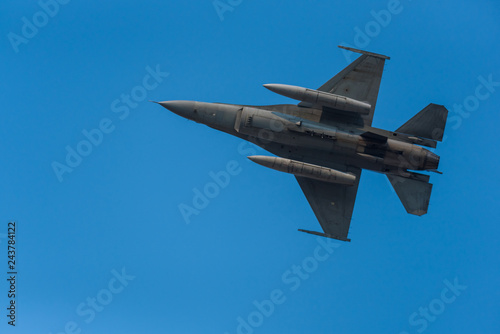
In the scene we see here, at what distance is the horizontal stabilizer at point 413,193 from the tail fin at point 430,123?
7.83 feet

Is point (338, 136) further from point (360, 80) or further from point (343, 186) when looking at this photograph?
point (360, 80)

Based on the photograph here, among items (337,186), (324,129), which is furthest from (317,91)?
→ (337,186)

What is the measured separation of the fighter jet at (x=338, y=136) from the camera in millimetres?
20875

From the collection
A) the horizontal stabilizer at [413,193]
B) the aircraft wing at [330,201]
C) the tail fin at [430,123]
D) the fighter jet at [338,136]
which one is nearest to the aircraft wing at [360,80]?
the fighter jet at [338,136]

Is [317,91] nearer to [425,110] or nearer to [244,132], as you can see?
[244,132]

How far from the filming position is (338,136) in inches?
832

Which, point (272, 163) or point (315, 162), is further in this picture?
point (315, 162)

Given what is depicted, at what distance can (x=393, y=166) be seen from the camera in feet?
70.4

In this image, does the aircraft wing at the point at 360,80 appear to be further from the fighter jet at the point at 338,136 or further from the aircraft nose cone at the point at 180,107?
the aircraft nose cone at the point at 180,107

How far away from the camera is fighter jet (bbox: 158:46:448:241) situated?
→ 2088 cm

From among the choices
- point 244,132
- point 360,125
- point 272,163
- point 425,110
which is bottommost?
point 272,163

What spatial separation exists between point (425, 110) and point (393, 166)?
3330mm

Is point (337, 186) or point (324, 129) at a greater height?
point (324, 129)

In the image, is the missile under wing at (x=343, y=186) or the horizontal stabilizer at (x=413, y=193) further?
the missile under wing at (x=343, y=186)
